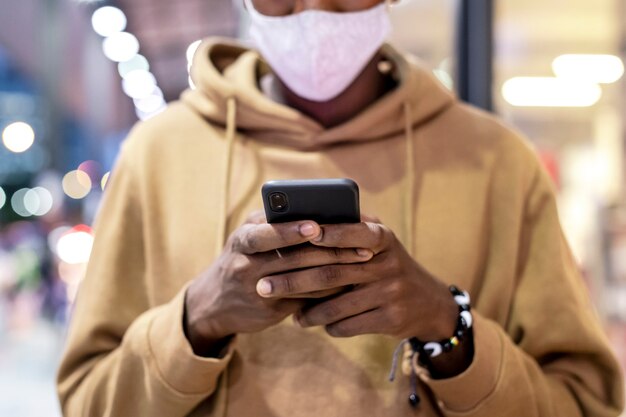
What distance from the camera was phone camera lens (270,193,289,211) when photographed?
0.84m

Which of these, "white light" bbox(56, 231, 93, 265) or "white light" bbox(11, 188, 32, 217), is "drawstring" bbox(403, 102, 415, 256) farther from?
"white light" bbox(11, 188, 32, 217)

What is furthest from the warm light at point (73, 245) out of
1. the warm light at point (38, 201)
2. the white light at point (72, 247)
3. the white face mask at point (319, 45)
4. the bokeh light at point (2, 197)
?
the white face mask at point (319, 45)

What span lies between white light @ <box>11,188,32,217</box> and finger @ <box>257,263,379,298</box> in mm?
4847

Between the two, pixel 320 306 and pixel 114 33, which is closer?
pixel 320 306

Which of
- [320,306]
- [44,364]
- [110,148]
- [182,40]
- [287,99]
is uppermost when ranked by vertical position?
[287,99]

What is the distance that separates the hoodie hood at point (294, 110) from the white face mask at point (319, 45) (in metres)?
0.05

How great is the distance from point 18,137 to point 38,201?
696 millimetres

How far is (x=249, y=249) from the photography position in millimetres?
874

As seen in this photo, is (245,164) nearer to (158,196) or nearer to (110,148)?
(158,196)

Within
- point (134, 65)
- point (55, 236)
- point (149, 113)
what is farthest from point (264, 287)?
point (55, 236)

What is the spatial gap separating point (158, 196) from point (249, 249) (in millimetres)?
351

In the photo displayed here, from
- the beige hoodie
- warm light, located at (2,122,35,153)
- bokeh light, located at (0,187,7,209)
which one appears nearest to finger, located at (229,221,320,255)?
the beige hoodie

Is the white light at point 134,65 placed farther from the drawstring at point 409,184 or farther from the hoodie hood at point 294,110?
the drawstring at point 409,184

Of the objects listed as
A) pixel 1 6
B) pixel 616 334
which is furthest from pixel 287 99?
pixel 1 6
